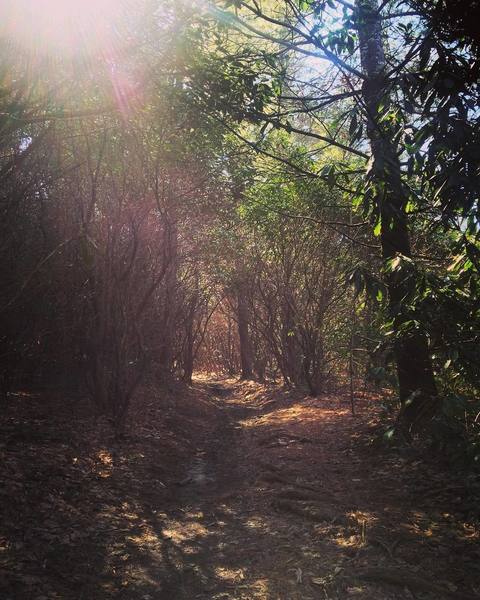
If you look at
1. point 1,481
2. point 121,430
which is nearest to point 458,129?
point 1,481

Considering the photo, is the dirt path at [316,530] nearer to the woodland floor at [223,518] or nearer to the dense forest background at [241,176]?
the woodland floor at [223,518]

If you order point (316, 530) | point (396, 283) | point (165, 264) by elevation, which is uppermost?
point (165, 264)

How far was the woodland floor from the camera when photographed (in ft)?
12.6

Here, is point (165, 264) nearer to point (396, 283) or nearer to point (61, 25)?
point (61, 25)

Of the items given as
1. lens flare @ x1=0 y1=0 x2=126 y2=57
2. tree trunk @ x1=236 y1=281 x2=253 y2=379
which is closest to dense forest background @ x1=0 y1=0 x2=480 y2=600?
lens flare @ x1=0 y1=0 x2=126 y2=57

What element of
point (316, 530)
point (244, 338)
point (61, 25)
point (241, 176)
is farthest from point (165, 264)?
point (244, 338)

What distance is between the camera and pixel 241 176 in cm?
954

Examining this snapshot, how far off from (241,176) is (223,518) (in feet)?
20.9

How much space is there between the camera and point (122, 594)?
12.2ft

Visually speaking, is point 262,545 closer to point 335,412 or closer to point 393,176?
point 393,176

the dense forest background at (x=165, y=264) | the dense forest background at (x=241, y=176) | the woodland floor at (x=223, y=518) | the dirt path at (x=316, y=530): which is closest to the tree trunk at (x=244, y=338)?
the dense forest background at (x=241, y=176)

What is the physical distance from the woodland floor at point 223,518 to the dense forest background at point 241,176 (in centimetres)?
83

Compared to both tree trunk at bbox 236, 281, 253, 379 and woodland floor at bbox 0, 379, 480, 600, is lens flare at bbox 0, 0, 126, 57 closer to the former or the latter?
woodland floor at bbox 0, 379, 480, 600

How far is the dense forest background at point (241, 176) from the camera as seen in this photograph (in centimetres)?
414
